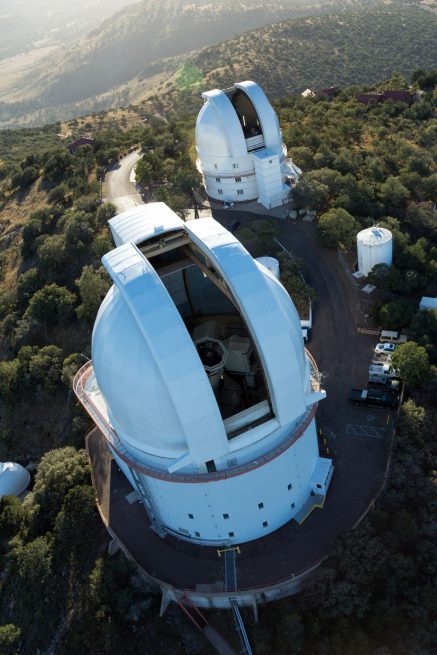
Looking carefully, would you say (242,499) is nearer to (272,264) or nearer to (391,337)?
(391,337)

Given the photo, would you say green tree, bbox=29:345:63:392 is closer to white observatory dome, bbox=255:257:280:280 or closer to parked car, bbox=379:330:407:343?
white observatory dome, bbox=255:257:280:280

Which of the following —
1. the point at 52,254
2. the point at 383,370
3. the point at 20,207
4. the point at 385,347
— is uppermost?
the point at 52,254

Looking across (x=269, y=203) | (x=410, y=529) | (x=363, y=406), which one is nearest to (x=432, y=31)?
(x=269, y=203)

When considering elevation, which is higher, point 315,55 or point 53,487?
point 315,55

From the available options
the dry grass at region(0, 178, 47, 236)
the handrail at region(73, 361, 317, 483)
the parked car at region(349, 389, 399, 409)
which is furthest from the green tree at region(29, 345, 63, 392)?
the dry grass at region(0, 178, 47, 236)

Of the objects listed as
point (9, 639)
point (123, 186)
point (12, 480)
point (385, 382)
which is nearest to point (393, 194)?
point (385, 382)

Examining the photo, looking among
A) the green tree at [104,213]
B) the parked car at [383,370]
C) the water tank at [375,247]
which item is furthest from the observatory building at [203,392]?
the green tree at [104,213]

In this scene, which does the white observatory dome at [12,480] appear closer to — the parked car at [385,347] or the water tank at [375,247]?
the parked car at [385,347]
